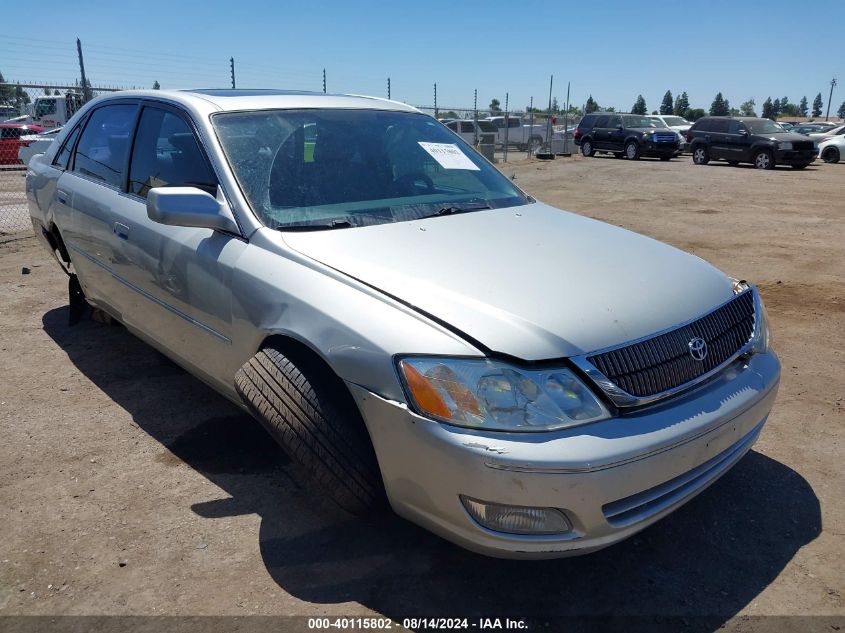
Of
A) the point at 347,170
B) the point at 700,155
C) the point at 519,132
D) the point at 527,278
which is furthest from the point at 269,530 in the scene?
the point at 519,132

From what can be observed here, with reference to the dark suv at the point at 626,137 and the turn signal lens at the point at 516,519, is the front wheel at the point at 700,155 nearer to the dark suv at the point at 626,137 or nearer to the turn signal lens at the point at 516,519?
the dark suv at the point at 626,137

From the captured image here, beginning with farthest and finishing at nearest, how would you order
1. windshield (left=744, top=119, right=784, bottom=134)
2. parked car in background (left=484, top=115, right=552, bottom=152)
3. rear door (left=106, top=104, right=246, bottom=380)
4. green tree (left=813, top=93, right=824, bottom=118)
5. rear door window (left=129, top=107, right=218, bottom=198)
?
green tree (left=813, top=93, right=824, bottom=118) < parked car in background (left=484, top=115, right=552, bottom=152) < windshield (left=744, top=119, right=784, bottom=134) < rear door window (left=129, top=107, right=218, bottom=198) < rear door (left=106, top=104, right=246, bottom=380)

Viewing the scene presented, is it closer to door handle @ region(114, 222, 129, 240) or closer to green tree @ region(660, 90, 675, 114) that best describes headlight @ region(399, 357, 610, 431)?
door handle @ region(114, 222, 129, 240)

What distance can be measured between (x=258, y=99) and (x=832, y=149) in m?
28.0

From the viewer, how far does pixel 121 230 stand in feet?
12.0

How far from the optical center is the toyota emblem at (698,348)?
2428mm

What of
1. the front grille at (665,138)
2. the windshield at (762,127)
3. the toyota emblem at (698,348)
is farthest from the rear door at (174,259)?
the front grille at (665,138)

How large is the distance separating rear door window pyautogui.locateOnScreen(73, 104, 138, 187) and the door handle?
0.95 ft

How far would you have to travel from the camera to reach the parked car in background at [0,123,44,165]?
19.1m

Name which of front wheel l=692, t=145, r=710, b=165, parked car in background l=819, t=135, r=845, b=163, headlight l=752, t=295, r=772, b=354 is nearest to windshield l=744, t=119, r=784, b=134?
front wheel l=692, t=145, r=710, b=165

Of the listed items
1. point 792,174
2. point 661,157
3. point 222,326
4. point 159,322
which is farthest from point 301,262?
point 661,157

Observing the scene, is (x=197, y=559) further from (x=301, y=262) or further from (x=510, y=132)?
(x=510, y=132)

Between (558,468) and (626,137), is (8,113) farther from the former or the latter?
(558,468)

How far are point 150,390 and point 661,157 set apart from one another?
82.5 ft
